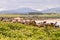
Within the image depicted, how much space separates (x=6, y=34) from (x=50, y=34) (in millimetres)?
5129

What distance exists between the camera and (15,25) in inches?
977

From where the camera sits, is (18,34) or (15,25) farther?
(15,25)

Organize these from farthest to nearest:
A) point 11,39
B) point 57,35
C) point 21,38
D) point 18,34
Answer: point 57,35 → point 18,34 → point 21,38 → point 11,39

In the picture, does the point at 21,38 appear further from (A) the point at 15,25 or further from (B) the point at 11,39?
(A) the point at 15,25

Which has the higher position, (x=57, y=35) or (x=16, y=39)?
(x=16, y=39)

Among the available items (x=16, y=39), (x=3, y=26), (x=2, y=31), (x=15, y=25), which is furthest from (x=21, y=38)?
(x=15, y=25)

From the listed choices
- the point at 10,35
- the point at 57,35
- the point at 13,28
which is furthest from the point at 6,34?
the point at 57,35

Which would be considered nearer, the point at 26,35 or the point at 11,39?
the point at 11,39

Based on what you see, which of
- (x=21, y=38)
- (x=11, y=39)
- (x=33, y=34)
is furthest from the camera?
(x=33, y=34)

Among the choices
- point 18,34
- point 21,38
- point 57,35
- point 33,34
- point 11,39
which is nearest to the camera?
point 11,39

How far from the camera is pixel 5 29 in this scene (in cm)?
2223

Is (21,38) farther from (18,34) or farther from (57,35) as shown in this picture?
(57,35)

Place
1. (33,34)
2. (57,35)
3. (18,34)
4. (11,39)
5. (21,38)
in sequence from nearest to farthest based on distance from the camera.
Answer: (11,39)
(21,38)
(18,34)
(33,34)
(57,35)

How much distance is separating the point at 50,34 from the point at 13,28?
3565 millimetres
